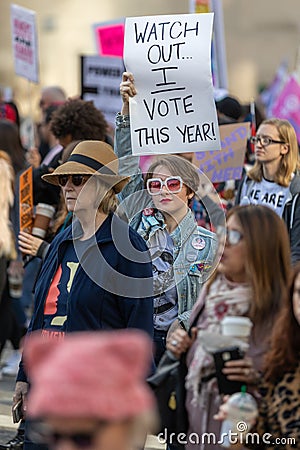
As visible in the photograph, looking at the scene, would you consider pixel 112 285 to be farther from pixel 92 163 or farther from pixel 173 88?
pixel 173 88

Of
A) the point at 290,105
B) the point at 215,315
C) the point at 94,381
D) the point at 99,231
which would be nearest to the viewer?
the point at 94,381

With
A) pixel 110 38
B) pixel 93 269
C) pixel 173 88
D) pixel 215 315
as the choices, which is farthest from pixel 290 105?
pixel 215 315

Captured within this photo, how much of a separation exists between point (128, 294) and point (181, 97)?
154cm

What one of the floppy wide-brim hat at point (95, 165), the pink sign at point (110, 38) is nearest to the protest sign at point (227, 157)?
the floppy wide-brim hat at point (95, 165)

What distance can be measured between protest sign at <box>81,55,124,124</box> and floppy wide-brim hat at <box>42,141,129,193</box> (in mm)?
4810

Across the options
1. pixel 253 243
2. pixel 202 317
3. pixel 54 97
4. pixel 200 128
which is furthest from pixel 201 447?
pixel 54 97

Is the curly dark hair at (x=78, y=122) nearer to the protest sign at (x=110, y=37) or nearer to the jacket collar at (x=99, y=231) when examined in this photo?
the jacket collar at (x=99, y=231)

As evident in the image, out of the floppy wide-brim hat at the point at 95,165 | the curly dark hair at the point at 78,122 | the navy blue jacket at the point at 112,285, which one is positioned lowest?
the navy blue jacket at the point at 112,285

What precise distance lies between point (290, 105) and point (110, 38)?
91.3 inches

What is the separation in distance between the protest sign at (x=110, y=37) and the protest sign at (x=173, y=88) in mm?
4990

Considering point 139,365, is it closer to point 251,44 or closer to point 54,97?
point 54,97

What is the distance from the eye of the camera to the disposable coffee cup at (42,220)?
22.6 ft

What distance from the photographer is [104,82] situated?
983 centimetres

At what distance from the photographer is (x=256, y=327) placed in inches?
139
